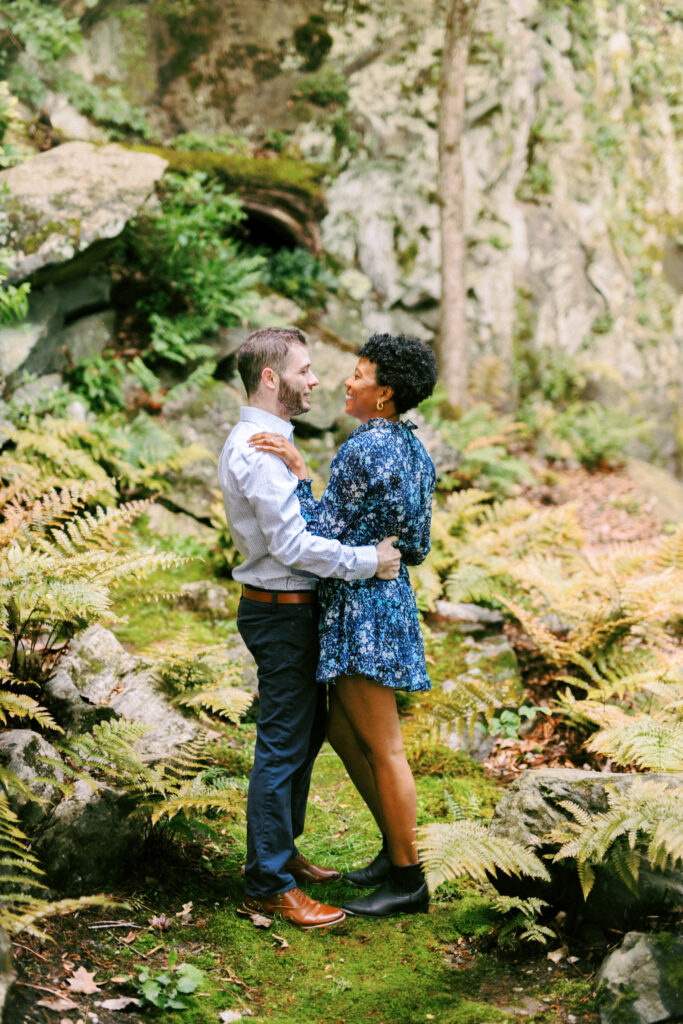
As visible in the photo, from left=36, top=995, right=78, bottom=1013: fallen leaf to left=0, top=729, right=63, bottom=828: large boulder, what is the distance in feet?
2.23

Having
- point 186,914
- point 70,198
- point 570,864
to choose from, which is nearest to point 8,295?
point 70,198

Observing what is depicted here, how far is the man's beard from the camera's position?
10.6 feet

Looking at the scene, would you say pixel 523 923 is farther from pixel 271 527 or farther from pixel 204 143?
pixel 204 143

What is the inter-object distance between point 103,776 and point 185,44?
469 inches

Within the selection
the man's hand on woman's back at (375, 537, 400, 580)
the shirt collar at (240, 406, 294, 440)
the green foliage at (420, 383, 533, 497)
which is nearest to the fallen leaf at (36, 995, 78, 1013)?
the man's hand on woman's back at (375, 537, 400, 580)

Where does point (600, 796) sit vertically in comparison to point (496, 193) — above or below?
below

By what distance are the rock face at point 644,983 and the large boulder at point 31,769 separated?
2.05 metres

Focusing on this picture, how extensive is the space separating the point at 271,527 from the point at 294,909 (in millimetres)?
1578

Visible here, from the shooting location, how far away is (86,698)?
3812 mm

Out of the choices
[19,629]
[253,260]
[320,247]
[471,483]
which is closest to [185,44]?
[320,247]

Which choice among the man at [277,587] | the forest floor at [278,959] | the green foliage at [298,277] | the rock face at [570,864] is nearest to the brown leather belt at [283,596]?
the man at [277,587]

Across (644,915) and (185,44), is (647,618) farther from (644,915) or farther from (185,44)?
(185,44)

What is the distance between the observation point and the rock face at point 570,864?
2686mm

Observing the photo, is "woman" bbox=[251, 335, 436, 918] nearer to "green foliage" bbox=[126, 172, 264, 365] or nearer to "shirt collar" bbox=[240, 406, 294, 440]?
"shirt collar" bbox=[240, 406, 294, 440]
